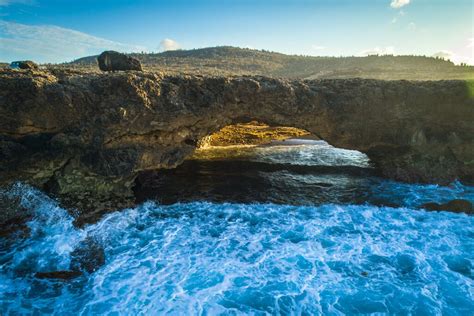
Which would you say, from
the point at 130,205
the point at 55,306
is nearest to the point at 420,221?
the point at 130,205

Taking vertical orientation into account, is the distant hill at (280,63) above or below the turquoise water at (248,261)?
above

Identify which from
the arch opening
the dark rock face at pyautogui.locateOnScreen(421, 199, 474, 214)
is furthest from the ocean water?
the arch opening

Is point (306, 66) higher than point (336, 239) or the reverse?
higher

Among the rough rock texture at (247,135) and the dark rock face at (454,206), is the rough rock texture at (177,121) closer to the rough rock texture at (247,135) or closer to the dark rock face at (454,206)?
the dark rock face at (454,206)

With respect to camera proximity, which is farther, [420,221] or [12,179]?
[420,221]

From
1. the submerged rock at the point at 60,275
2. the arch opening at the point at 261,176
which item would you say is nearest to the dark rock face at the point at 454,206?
the arch opening at the point at 261,176

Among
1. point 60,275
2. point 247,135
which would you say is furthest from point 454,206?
point 247,135

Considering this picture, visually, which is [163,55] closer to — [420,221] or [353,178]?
[353,178]
